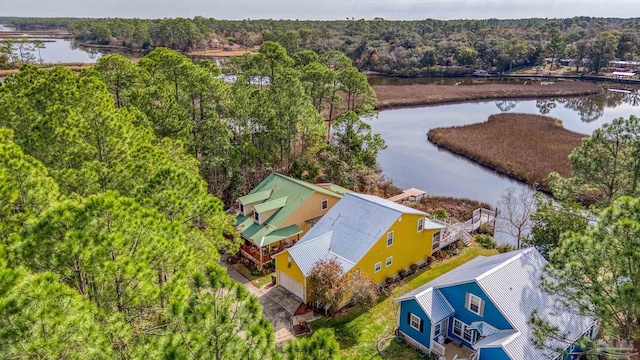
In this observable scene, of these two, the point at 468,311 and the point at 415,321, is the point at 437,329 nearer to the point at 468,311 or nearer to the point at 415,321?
the point at 415,321

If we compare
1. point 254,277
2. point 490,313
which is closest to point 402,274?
point 490,313

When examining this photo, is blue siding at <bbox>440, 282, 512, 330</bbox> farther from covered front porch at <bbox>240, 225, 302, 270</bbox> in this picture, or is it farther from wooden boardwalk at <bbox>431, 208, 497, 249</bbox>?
covered front porch at <bbox>240, 225, 302, 270</bbox>

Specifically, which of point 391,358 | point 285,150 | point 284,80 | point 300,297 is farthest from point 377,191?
point 391,358

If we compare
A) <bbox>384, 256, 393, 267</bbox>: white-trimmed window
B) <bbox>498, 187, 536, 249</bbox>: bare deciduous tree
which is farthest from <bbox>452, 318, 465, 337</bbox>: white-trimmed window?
<bbox>498, 187, 536, 249</bbox>: bare deciduous tree

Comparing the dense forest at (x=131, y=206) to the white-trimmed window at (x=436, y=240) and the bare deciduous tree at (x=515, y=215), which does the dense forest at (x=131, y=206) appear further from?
the bare deciduous tree at (x=515, y=215)

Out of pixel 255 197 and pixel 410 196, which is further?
pixel 410 196

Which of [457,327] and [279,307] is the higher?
[457,327]

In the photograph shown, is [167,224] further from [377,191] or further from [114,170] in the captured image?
[377,191]
